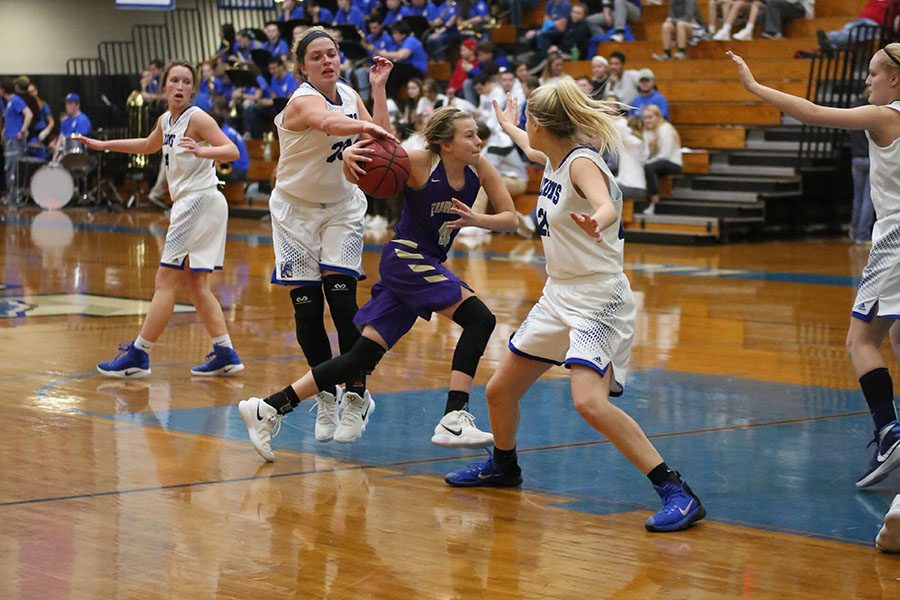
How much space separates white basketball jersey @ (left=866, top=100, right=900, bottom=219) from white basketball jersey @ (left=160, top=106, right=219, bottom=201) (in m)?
3.94

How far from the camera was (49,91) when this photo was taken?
28391 millimetres

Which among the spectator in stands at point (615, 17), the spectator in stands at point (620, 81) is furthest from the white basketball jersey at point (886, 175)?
the spectator in stands at point (615, 17)

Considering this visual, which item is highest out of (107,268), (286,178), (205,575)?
(286,178)

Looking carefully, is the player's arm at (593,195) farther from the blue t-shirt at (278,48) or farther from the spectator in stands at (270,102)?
the blue t-shirt at (278,48)

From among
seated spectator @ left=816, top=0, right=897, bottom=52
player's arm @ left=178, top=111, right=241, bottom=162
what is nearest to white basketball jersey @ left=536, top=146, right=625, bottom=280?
player's arm @ left=178, top=111, right=241, bottom=162

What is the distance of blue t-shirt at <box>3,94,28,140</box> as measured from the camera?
80.8 ft

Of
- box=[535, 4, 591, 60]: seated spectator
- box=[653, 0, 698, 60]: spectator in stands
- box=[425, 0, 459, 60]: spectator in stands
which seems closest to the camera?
box=[653, 0, 698, 60]: spectator in stands

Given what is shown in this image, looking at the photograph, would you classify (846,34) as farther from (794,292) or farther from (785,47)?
(794,292)

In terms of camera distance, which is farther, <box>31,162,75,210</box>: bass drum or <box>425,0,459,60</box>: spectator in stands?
<box>31,162,75,210</box>: bass drum

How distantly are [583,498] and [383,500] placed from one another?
2.50 ft

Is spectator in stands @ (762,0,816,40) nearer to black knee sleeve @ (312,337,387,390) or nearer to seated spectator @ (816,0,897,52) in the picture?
seated spectator @ (816,0,897,52)

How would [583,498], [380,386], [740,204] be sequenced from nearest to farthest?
[583,498], [380,386], [740,204]

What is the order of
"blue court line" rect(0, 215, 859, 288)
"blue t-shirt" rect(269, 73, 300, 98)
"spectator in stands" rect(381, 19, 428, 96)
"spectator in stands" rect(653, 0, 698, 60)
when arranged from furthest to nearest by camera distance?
1. "blue t-shirt" rect(269, 73, 300, 98)
2. "spectator in stands" rect(381, 19, 428, 96)
3. "spectator in stands" rect(653, 0, 698, 60)
4. "blue court line" rect(0, 215, 859, 288)

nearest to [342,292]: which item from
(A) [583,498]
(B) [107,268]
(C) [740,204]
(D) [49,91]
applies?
(A) [583,498]
